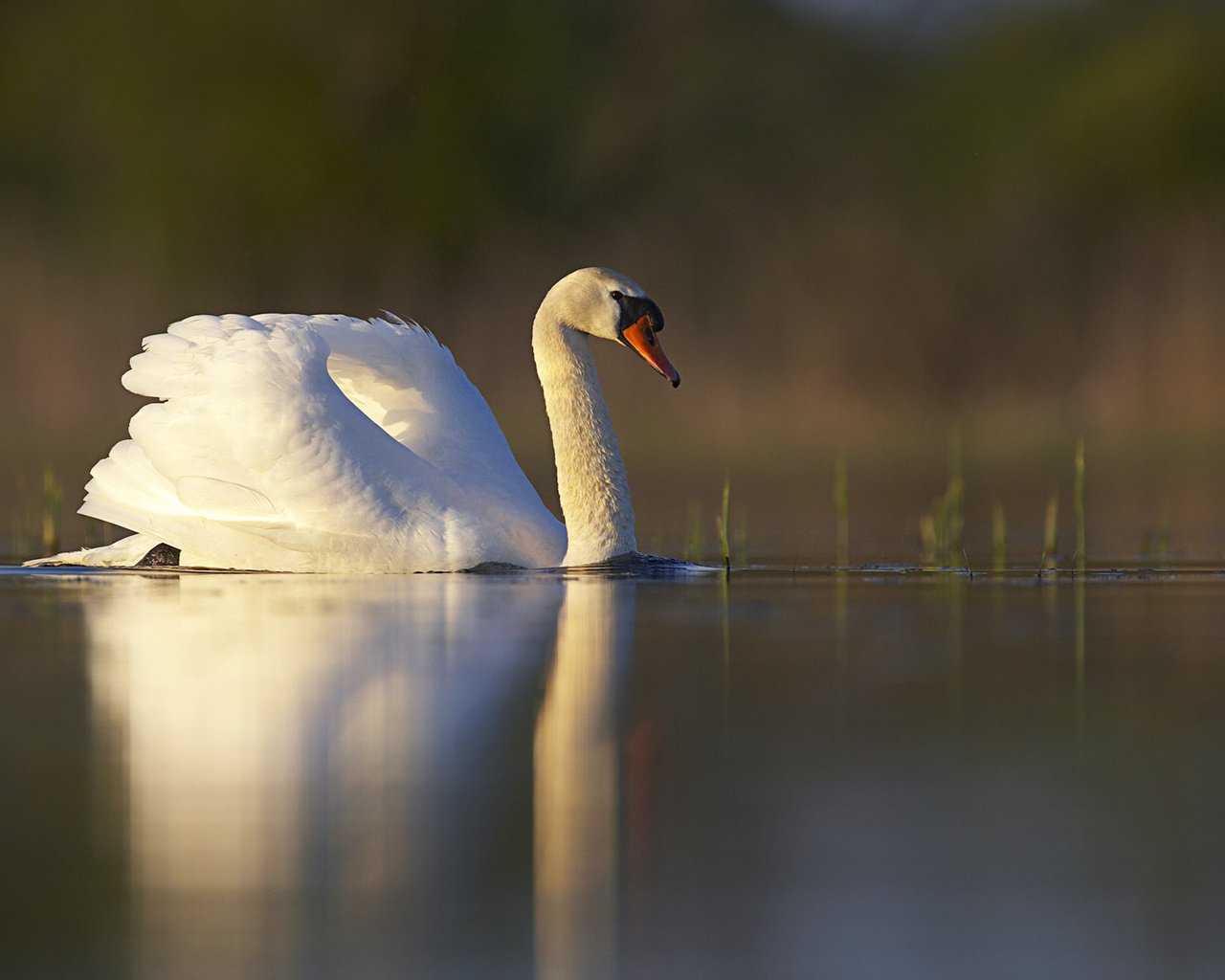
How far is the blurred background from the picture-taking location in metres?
23.9

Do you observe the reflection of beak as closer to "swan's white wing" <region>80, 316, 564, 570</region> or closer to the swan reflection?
"swan's white wing" <region>80, 316, 564, 570</region>

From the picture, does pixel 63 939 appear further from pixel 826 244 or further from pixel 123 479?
pixel 826 244

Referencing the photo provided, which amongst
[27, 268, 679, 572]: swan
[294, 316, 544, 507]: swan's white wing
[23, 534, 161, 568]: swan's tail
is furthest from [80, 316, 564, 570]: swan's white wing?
[23, 534, 161, 568]: swan's tail

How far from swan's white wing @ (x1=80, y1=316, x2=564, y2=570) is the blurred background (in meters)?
6.75

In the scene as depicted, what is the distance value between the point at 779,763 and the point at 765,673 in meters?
1.14

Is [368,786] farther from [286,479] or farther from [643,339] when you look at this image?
[643,339]

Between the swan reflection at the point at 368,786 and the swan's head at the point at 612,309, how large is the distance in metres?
2.27

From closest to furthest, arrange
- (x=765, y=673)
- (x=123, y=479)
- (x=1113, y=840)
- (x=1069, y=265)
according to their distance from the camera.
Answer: (x=1113, y=840), (x=765, y=673), (x=123, y=479), (x=1069, y=265)

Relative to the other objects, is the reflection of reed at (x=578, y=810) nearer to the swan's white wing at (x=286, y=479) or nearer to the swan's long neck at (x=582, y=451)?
the swan's white wing at (x=286, y=479)

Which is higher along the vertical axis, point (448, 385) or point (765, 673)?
point (448, 385)

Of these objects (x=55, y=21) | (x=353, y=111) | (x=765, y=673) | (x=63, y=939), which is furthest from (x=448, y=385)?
(x=55, y=21)

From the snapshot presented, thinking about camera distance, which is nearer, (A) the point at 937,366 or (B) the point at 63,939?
(B) the point at 63,939

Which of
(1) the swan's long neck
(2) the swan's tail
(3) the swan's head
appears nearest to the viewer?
(1) the swan's long neck

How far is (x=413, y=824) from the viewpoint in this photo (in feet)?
11.7
